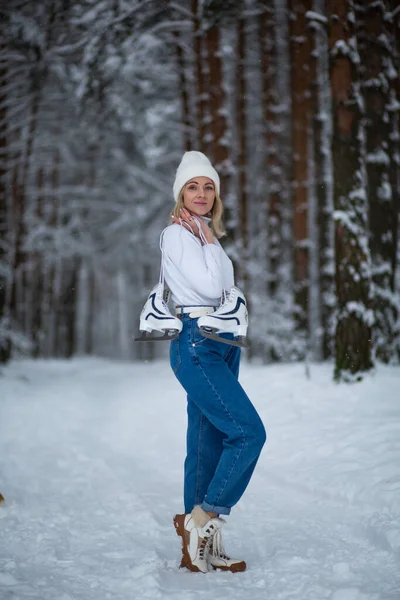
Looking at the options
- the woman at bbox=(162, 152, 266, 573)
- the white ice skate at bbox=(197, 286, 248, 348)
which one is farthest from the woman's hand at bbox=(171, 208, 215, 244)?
the white ice skate at bbox=(197, 286, 248, 348)

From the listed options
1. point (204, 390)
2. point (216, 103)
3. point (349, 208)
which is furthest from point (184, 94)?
point (204, 390)

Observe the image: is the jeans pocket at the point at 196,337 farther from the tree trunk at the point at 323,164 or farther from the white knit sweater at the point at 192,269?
the tree trunk at the point at 323,164

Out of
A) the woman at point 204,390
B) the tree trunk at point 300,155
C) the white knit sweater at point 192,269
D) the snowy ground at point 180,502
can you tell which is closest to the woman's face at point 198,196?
the woman at point 204,390

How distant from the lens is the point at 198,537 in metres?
3.51

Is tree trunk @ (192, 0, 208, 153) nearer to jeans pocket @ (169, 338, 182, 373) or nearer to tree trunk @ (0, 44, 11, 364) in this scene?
tree trunk @ (0, 44, 11, 364)

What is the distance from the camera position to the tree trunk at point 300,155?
12.5m

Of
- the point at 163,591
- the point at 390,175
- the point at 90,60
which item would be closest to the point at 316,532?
the point at 163,591

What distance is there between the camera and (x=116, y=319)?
3019 cm

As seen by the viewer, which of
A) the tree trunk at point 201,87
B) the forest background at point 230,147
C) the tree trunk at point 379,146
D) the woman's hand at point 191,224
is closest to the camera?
the woman's hand at point 191,224

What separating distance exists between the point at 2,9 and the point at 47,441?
9.12 meters

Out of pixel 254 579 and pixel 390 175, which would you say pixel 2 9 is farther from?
pixel 254 579

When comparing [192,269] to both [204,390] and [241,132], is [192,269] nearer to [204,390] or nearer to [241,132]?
[204,390]

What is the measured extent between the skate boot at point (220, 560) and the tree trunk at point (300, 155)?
8.92 meters

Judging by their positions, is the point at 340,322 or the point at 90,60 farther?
the point at 90,60
